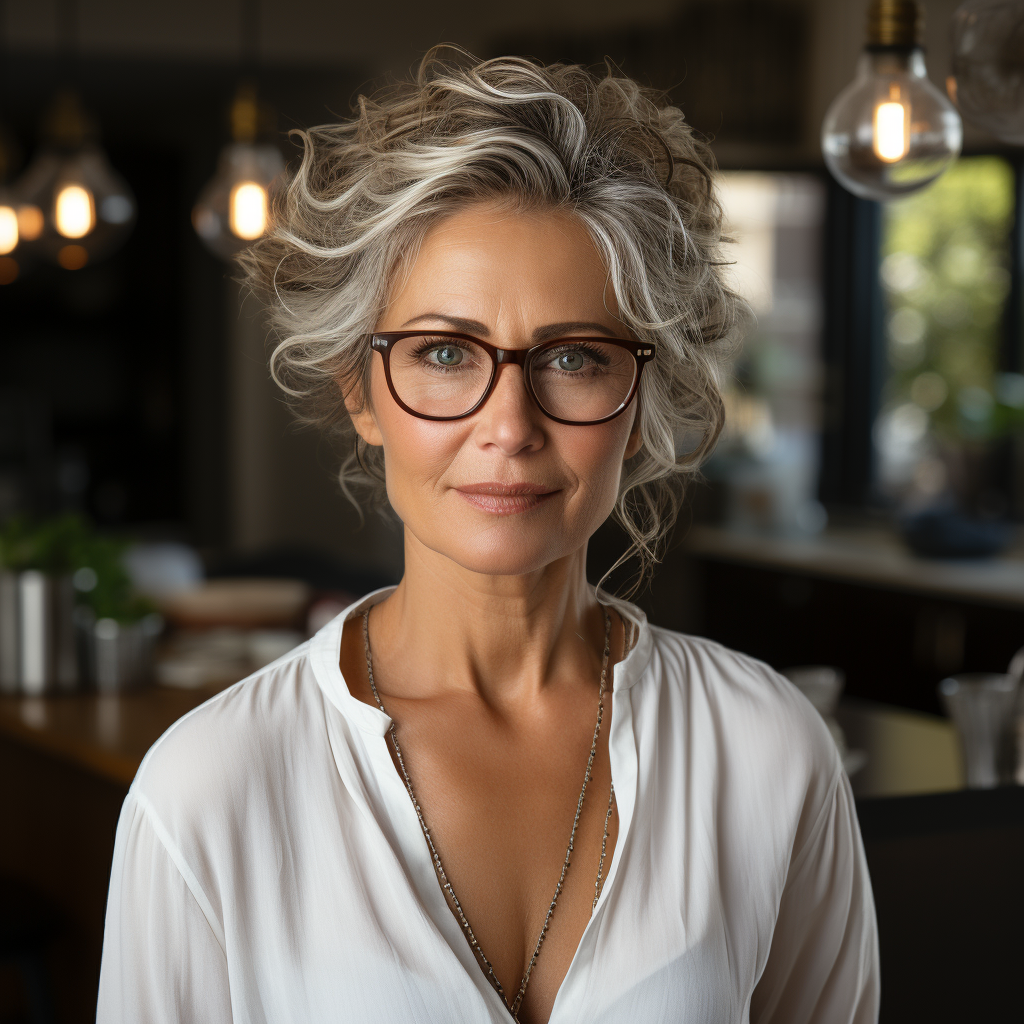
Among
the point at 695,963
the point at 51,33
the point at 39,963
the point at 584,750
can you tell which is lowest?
the point at 39,963

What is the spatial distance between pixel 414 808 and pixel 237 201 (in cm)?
208

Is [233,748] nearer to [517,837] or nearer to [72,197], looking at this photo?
[517,837]

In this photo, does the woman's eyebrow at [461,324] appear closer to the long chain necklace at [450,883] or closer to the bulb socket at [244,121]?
the long chain necklace at [450,883]

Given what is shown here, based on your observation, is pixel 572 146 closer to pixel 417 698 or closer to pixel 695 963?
pixel 417 698

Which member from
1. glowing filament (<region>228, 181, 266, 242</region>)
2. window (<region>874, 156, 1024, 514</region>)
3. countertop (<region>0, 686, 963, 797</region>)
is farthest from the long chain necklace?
window (<region>874, 156, 1024, 514</region>)

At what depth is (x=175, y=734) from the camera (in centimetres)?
105

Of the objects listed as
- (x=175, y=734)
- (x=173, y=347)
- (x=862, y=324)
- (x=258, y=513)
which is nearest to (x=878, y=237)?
(x=862, y=324)

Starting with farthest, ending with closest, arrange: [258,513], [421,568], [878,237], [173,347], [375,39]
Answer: [173,347]
[258,513]
[375,39]
[878,237]
[421,568]

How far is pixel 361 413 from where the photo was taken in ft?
3.87

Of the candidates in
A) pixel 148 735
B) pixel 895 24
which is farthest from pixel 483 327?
pixel 148 735

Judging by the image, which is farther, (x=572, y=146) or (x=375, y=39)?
(x=375, y=39)

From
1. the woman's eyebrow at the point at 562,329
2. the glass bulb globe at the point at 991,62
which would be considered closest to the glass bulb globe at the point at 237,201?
the glass bulb globe at the point at 991,62

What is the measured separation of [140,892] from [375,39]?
5.53 m

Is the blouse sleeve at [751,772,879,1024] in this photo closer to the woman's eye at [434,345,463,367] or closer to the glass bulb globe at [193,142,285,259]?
the woman's eye at [434,345,463,367]
